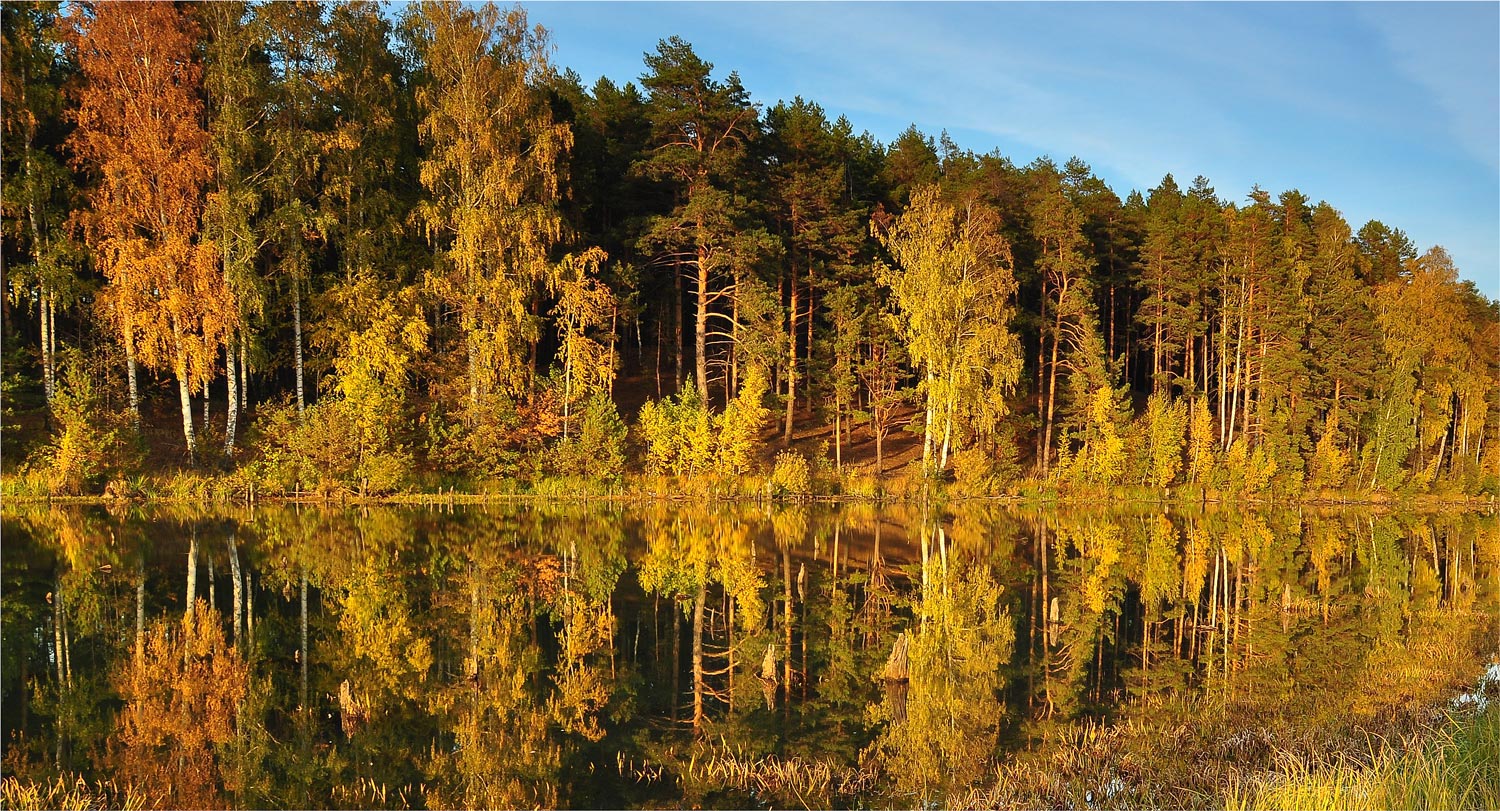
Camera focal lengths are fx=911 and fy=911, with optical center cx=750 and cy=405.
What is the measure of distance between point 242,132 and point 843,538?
72.5 ft

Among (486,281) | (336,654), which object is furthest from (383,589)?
(486,281)

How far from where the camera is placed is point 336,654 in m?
11.7

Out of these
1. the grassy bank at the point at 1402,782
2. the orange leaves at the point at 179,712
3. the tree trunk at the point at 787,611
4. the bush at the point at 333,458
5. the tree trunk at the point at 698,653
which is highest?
the bush at the point at 333,458

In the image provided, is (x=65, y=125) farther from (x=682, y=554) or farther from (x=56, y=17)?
(x=682, y=554)

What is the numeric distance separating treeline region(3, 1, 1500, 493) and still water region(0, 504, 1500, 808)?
336 inches

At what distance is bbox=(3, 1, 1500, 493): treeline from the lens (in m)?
27.4

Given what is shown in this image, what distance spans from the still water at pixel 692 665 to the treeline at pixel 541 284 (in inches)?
336

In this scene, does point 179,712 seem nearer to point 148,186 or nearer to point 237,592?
point 237,592

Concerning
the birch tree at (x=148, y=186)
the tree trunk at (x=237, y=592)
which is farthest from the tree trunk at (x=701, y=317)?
the tree trunk at (x=237, y=592)

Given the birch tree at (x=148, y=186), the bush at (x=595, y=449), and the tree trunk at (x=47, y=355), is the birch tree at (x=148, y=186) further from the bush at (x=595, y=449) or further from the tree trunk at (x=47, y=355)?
the bush at (x=595, y=449)

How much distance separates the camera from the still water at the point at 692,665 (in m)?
8.08

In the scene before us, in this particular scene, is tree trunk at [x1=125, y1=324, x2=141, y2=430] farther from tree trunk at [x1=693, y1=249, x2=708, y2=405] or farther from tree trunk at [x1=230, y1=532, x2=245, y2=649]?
tree trunk at [x1=693, y1=249, x2=708, y2=405]

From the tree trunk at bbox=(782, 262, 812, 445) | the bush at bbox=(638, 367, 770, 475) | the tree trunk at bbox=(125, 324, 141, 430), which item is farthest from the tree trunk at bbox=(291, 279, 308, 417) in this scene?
Answer: the tree trunk at bbox=(782, 262, 812, 445)

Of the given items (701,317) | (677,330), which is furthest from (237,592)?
(677,330)
